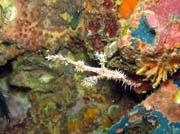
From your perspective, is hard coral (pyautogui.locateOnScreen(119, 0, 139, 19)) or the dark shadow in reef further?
the dark shadow in reef

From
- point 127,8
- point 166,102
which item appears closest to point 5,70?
point 127,8

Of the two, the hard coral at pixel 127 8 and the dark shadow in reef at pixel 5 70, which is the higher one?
the dark shadow in reef at pixel 5 70

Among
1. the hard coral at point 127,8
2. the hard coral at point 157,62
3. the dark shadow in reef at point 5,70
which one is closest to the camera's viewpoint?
the hard coral at point 157,62

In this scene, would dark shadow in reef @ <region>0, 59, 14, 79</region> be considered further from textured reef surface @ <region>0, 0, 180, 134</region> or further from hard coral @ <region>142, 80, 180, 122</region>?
hard coral @ <region>142, 80, 180, 122</region>

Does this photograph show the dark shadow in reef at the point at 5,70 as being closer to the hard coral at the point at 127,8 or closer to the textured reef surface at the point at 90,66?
the textured reef surface at the point at 90,66

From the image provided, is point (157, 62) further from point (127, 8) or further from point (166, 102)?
point (127, 8)

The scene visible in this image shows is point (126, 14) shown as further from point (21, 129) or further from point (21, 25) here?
point (21, 129)

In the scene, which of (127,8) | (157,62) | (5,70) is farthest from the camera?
(5,70)

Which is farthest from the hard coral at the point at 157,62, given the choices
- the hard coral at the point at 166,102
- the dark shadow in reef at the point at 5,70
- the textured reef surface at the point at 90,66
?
the dark shadow in reef at the point at 5,70

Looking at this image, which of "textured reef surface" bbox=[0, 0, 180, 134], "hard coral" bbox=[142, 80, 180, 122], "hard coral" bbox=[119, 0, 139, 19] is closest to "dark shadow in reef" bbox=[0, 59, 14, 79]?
"textured reef surface" bbox=[0, 0, 180, 134]
